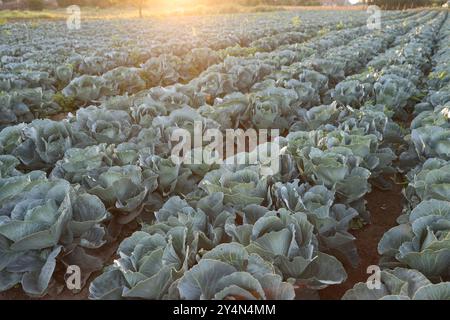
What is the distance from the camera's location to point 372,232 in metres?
3.82

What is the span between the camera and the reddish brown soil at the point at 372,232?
3.07 metres

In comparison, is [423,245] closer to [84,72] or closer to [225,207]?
[225,207]

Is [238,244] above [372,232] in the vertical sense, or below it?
above

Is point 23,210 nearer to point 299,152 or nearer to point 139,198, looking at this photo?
point 139,198

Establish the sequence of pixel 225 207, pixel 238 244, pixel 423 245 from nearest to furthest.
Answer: pixel 238 244
pixel 423 245
pixel 225 207

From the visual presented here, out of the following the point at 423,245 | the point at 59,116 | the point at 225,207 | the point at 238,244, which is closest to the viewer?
the point at 238,244

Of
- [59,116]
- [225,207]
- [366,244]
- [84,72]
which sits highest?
[84,72]

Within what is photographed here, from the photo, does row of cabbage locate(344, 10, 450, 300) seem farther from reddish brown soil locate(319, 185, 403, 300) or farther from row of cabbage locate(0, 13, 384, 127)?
row of cabbage locate(0, 13, 384, 127)

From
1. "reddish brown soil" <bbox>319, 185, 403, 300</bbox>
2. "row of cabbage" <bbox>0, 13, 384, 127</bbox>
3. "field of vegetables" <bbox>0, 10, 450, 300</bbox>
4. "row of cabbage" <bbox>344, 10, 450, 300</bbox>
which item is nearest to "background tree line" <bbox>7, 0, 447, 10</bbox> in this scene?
"row of cabbage" <bbox>0, 13, 384, 127</bbox>

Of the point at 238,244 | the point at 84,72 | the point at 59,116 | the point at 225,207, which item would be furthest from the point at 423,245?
the point at 84,72

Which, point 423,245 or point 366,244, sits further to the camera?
point 366,244

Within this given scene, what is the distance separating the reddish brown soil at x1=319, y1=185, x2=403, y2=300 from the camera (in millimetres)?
3065

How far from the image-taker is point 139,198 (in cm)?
345

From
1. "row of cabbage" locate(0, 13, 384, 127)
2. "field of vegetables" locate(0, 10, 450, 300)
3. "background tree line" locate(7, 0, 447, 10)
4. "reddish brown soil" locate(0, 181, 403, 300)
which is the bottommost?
"reddish brown soil" locate(0, 181, 403, 300)
